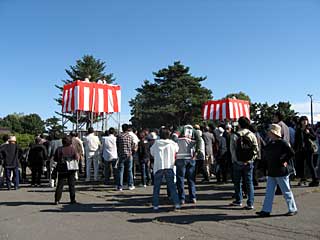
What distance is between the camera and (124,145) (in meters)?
10.5

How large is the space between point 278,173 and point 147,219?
2.64 m

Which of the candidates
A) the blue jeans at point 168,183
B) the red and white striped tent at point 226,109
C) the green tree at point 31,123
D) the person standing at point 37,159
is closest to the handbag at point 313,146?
the blue jeans at point 168,183

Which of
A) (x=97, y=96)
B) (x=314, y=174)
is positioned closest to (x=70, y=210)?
(x=314, y=174)

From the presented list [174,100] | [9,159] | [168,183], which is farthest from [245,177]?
[174,100]

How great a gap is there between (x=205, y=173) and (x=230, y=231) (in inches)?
243

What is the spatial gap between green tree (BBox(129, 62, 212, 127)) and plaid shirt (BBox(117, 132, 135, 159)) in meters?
39.4

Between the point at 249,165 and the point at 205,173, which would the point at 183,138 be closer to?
the point at 249,165

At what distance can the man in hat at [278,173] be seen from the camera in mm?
6676

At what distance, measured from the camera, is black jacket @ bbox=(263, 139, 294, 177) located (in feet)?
22.1

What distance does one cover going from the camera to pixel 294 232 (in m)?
5.61

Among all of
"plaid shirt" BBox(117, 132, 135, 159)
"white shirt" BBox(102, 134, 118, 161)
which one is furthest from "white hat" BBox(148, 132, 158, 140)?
"plaid shirt" BBox(117, 132, 135, 159)

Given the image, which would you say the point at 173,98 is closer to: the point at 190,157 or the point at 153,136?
the point at 153,136

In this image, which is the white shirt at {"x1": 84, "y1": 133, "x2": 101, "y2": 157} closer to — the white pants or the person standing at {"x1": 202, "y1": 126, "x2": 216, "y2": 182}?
the white pants

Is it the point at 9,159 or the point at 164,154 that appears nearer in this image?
the point at 164,154
